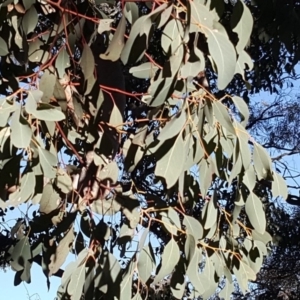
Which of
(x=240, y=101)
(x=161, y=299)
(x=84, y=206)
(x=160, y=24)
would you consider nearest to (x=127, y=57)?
(x=160, y=24)

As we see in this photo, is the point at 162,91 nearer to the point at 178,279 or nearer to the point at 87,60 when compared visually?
the point at 87,60

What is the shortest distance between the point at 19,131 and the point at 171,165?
32 centimetres

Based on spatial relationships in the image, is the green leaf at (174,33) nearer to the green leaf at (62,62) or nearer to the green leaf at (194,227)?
the green leaf at (62,62)

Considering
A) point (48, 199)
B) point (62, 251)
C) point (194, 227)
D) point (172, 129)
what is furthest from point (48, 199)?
point (172, 129)

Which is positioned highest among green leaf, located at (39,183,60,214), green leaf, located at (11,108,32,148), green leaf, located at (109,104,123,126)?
green leaf, located at (109,104,123,126)

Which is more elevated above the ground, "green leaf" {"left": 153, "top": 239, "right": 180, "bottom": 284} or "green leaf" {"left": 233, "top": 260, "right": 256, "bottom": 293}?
"green leaf" {"left": 233, "top": 260, "right": 256, "bottom": 293}

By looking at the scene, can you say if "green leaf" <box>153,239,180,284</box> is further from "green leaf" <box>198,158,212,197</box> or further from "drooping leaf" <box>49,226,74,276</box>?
"drooping leaf" <box>49,226,74,276</box>

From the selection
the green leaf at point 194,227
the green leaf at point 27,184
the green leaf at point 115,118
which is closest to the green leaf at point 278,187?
the green leaf at point 194,227

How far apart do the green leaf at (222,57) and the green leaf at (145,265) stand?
0.56 m

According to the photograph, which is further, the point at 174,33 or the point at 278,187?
the point at 278,187

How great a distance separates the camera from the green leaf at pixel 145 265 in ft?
5.42

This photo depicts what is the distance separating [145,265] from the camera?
166cm

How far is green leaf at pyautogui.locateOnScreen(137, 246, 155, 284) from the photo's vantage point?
5.42 ft

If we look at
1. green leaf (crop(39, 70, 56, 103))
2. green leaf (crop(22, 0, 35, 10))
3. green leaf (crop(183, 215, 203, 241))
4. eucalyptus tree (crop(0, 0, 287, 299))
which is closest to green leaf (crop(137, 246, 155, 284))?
eucalyptus tree (crop(0, 0, 287, 299))
